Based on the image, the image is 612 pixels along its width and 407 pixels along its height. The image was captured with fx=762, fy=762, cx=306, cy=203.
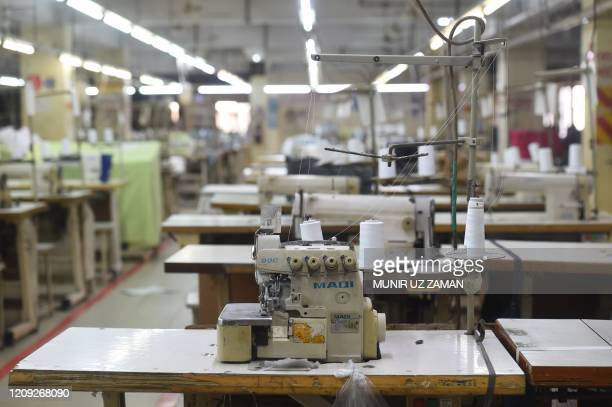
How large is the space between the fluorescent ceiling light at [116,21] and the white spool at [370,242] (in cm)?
395

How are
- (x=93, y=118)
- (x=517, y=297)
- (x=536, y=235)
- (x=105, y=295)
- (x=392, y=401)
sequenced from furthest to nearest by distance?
(x=93, y=118), (x=105, y=295), (x=536, y=235), (x=517, y=297), (x=392, y=401)

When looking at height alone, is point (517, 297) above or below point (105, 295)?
above

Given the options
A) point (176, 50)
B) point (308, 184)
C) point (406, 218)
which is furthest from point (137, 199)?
point (406, 218)

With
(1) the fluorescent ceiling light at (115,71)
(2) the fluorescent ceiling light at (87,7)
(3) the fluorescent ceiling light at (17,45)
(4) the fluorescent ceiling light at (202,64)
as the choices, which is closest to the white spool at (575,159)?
(2) the fluorescent ceiling light at (87,7)

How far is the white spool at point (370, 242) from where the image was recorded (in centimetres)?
266

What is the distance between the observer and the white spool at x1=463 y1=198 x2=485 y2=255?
2.38m

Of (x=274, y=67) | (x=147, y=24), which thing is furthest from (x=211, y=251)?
(x=274, y=67)

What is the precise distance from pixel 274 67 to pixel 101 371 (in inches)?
856

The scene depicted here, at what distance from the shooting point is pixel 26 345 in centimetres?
474

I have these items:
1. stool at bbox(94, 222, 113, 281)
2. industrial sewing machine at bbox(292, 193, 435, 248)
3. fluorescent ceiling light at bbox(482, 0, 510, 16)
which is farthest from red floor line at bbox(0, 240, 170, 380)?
fluorescent ceiling light at bbox(482, 0, 510, 16)

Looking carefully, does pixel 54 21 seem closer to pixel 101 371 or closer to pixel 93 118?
pixel 93 118

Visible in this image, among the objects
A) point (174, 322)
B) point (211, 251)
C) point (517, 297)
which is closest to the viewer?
point (517, 297)

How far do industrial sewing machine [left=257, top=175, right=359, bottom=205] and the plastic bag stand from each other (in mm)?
2193

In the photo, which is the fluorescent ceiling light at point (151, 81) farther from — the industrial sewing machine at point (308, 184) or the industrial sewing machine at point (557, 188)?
the industrial sewing machine at point (557, 188)
